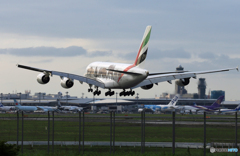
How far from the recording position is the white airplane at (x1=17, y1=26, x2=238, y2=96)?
55.8 meters

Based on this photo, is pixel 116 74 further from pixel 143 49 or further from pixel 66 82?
pixel 66 82

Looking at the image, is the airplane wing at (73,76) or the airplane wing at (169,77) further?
the airplane wing at (169,77)

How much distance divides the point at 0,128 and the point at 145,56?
2322 centimetres

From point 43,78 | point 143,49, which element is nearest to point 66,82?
point 43,78

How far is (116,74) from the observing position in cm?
6072

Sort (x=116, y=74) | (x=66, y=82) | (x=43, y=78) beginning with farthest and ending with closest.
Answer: (x=116, y=74), (x=66, y=82), (x=43, y=78)

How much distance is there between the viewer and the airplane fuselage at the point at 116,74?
5653 cm

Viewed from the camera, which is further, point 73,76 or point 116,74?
point 116,74

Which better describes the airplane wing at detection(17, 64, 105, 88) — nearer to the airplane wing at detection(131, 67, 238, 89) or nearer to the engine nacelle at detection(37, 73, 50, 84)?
the engine nacelle at detection(37, 73, 50, 84)

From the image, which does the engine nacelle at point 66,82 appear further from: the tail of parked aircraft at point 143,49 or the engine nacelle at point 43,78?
the tail of parked aircraft at point 143,49

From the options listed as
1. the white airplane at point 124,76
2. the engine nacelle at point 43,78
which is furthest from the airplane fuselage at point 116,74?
the engine nacelle at point 43,78

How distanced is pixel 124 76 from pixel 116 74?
6.22 ft

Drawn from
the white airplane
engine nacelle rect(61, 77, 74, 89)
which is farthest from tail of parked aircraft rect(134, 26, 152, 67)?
engine nacelle rect(61, 77, 74, 89)

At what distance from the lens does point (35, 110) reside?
161375mm
